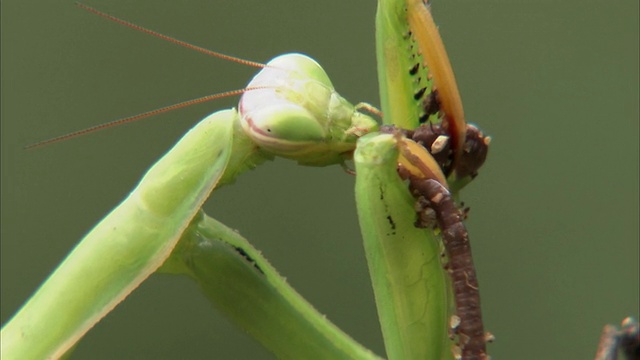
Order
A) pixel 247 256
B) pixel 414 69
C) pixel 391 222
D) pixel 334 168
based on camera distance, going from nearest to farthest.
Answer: pixel 391 222 → pixel 414 69 → pixel 247 256 → pixel 334 168

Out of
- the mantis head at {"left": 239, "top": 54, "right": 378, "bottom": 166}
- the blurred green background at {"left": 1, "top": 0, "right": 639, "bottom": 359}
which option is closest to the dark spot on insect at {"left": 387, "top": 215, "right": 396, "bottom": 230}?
the mantis head at {"left": 239, "top": 54, "right": 378, "bottom": 166}

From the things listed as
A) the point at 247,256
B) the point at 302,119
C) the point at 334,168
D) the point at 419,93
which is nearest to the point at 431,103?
the point at 419,93

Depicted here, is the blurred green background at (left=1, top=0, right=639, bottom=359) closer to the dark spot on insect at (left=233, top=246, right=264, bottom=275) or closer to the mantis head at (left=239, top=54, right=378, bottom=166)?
the dark spot on insect at (left=233, top=246, right=264, bottom=275)

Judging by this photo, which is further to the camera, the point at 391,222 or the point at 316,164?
the point at 316,164

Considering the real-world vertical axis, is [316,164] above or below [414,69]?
below

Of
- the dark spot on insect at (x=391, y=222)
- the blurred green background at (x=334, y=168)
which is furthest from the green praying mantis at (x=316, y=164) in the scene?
the blurred green background at (x=334, y=168)

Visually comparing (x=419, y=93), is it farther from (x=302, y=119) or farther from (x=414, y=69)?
(x=302, y=119)

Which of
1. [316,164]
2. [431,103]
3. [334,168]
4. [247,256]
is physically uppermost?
[431,103]

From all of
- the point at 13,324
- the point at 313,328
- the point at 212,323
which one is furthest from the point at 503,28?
the point at 13,324
